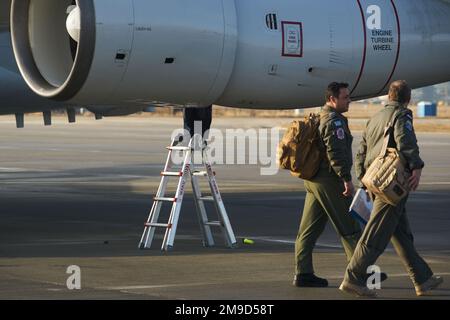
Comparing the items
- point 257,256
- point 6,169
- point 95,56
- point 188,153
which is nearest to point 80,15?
point 95,56

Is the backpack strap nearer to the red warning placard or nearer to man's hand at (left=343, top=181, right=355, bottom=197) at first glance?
man's hand at (left=343, top=181, right=355, bottom=197)

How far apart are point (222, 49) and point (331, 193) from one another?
4.39 m

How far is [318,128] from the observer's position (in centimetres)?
1312

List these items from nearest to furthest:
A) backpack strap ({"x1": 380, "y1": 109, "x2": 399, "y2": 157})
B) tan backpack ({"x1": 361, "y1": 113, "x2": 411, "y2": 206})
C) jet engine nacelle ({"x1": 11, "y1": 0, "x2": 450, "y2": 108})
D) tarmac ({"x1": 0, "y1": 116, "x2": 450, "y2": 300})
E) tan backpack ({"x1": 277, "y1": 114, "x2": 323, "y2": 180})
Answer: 1. tan backpack ({"x1": 361, "y1": 113, "x2": 411, "y2": 206})
2. backpack strap ({"x1": 380, "y1": 109, "x2": 399, "y2": 157})
3. tarmac ({"x1": 0, "y1": 116, "x2": 450, "y2": 300})
4. tan backpack ({"x1": 277, "y1": 114, "x2": 323, "y2": 180})
5. jet engine nacelle ({"x1": 11, "y1": 0, "x2": 450, "y2": 108})

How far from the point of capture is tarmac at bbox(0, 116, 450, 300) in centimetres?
1263

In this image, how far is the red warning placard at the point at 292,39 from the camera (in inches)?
685

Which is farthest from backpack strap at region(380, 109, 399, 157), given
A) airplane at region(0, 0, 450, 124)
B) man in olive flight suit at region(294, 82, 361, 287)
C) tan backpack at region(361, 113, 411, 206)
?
airplane at region(0, 0, 450, 124)

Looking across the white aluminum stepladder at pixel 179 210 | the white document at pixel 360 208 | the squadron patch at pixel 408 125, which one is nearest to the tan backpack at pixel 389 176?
the squadron patch at pixel 408 125

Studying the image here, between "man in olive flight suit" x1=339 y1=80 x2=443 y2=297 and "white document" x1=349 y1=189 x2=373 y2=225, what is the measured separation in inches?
13.6

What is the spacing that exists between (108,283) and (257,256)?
9.14ft

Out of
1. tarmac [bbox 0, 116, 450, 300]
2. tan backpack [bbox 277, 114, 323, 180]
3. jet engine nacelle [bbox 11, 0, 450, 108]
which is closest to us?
tarmac [bbox 0, 116, 450, 300]

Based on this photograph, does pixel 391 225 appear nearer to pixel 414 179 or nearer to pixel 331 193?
pixel 414 179

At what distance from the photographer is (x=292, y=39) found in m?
17.5
